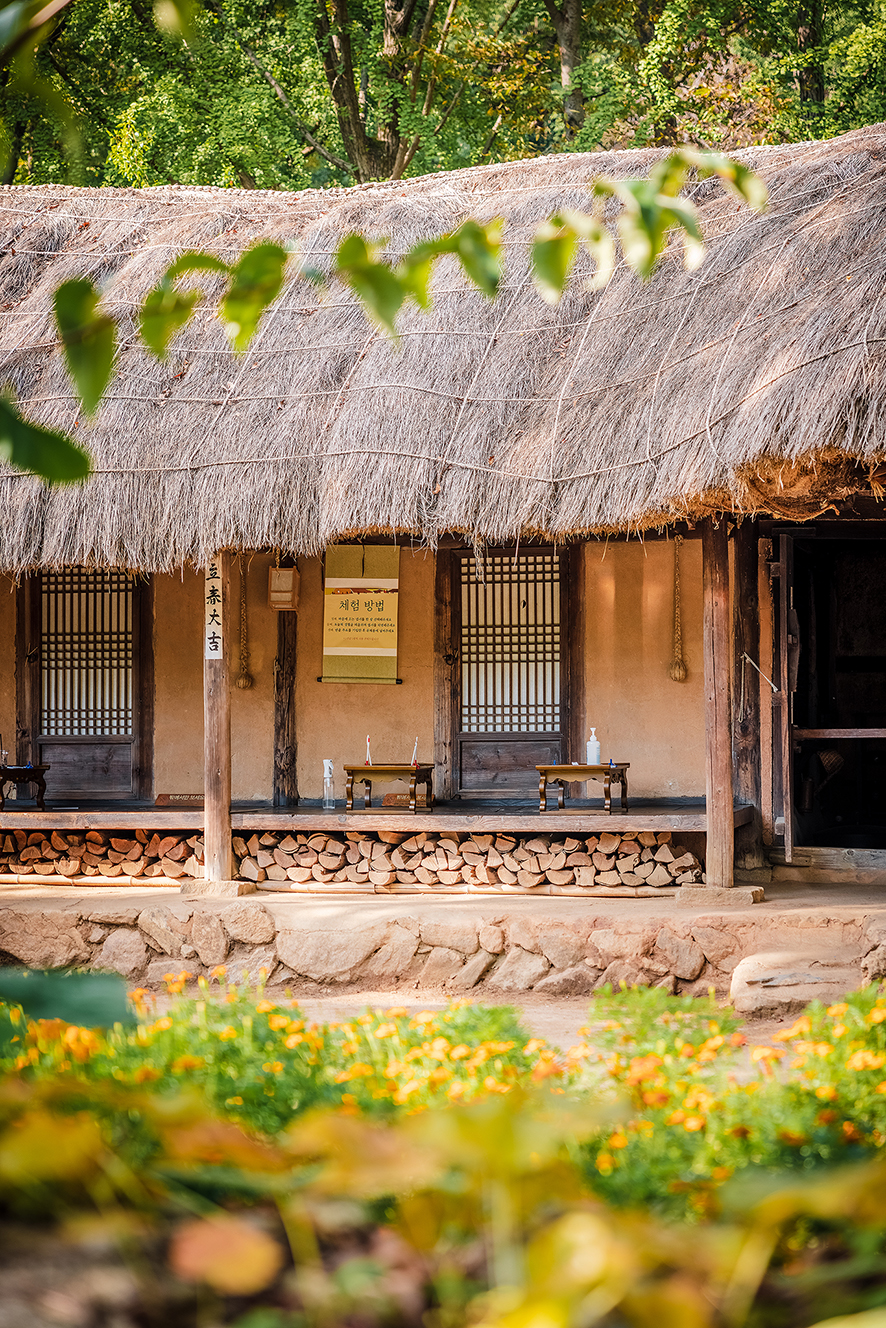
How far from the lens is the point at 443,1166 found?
1.50m

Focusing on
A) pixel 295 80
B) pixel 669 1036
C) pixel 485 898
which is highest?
pixel 295 80

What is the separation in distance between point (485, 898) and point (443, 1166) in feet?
19.4

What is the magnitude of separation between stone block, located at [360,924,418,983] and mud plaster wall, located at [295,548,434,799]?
70.1 inches

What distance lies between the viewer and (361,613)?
8.57 m

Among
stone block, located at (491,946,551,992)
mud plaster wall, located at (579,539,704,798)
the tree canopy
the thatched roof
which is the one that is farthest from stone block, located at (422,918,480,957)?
the tree canopy

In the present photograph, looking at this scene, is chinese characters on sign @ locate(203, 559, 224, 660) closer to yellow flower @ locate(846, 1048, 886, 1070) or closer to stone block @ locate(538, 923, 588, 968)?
stone block @ locate(538, 923, 588, 968)

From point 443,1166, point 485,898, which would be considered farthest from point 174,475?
point 443,1166

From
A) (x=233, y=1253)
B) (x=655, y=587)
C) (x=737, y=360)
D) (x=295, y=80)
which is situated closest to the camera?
(x=233, y=1253)

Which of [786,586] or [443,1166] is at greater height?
[786,586]

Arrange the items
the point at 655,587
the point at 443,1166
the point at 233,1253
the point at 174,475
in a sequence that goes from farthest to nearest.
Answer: the point at 655,587
the point at 174,475
the point at 443,1166
the point at 233,1253

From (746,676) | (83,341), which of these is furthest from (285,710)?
(83,341)

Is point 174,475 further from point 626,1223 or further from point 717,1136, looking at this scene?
point 626,1223

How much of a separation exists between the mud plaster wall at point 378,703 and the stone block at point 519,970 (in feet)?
6.64

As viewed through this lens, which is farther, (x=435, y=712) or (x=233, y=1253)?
(x=435, y=712)
